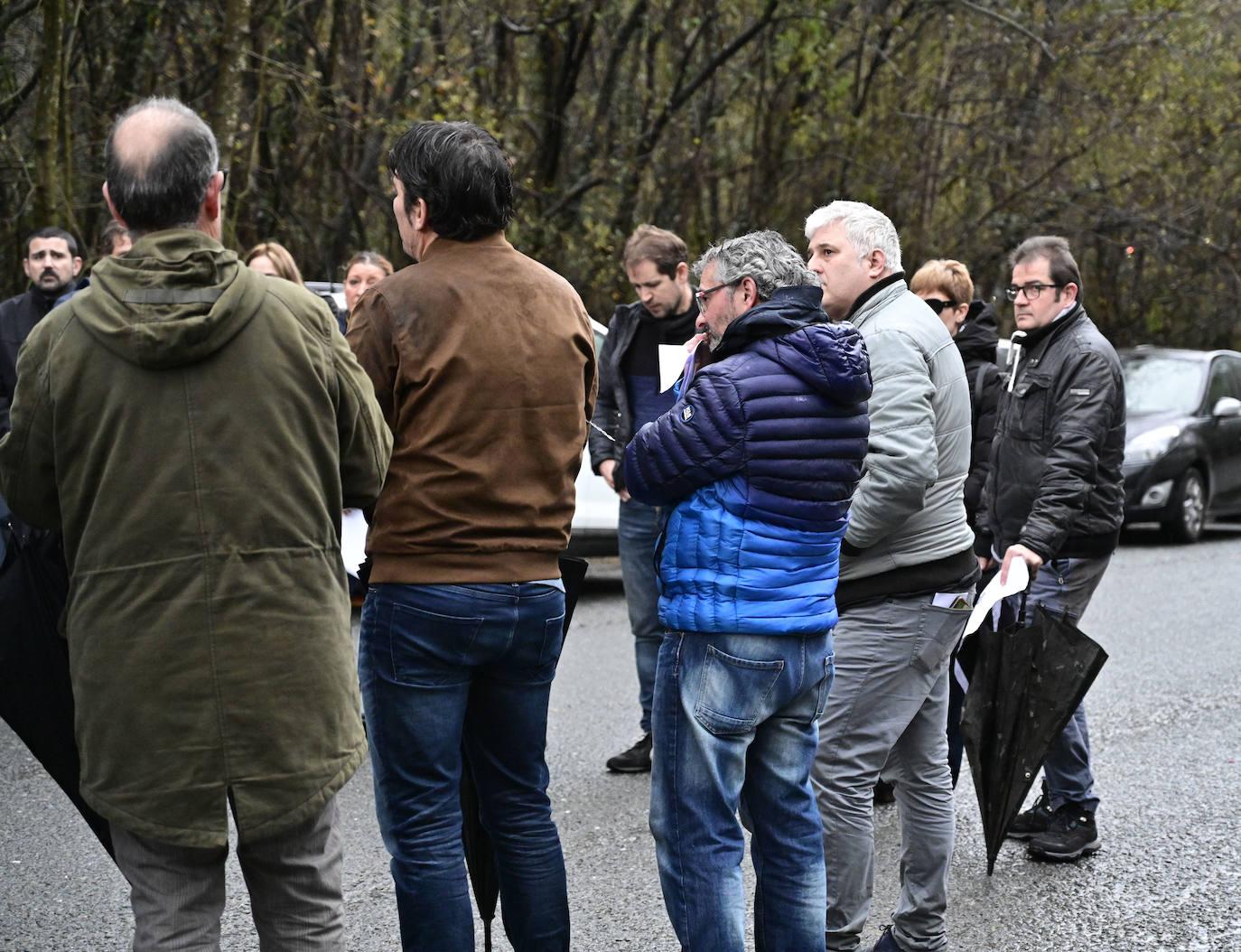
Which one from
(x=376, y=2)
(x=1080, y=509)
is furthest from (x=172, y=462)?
(x=376, y=2)

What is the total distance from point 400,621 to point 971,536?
1.65 metres

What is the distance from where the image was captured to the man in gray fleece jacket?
3654mm

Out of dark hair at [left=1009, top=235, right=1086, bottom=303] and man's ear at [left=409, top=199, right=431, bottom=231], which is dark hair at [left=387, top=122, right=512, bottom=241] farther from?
dark hair at [left=1009, top=235, right=1086, bottom=303]

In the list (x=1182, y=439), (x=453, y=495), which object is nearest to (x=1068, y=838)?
(x=453, y=495)

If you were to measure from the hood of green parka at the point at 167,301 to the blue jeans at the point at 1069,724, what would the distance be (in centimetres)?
318

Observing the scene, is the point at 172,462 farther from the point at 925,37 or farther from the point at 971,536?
the point at 925,37

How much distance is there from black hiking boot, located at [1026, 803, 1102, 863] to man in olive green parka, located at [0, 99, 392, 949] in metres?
2.95

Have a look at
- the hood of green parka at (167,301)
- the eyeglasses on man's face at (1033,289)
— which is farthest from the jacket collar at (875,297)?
the hood of green parka at (167,301)

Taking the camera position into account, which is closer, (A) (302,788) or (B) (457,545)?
(A) (302,788)

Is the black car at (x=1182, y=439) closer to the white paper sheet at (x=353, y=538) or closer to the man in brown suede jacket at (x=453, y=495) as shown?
the white paper sheet at (x=353, y=538)

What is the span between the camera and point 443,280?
9.96 ft

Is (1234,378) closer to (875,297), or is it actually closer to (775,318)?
(875,297)

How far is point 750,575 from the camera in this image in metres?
3.15

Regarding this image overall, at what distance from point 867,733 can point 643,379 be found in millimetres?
2299
